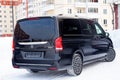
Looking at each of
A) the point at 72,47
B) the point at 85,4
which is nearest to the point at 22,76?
the point at 72,47

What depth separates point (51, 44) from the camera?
9016 mm

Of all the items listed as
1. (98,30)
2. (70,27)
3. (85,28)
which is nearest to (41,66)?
(70,27)

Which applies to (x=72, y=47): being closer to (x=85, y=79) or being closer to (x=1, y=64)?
(x=85, y=79)

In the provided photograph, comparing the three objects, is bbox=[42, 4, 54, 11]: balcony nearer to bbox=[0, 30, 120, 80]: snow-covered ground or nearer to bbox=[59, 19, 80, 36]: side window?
bbox=[0, 30, 120, 80]: snow-covered ground

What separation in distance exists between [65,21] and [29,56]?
4.77 feet

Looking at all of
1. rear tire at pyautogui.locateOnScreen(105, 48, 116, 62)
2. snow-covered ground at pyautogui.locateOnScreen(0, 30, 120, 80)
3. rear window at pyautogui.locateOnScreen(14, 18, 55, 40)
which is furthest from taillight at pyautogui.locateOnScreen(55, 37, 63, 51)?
rear tire at pyautogui.locateOnScreen(105, 48, 116, 62)

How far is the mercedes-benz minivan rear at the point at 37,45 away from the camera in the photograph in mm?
9000

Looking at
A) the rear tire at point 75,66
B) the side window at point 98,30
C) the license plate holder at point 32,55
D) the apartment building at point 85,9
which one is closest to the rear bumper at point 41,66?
the license plate holder at point 32,55

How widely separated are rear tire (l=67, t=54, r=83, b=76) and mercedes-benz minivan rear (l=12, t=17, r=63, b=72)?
0.73 m

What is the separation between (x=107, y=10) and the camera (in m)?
75.2

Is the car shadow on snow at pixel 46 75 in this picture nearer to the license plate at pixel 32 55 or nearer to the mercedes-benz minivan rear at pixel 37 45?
the mercedes-benz minivan rear at pixel 37 45

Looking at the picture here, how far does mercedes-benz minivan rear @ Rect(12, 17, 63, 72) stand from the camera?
9000mm

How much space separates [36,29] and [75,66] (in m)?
1.61

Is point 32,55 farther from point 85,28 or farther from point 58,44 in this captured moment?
point 85,28
